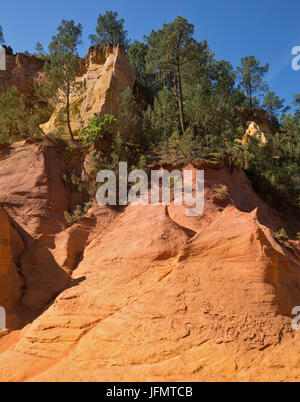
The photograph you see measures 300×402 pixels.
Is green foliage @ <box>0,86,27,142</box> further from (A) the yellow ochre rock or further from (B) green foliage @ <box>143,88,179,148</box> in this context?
(A) the yellow ochre rock

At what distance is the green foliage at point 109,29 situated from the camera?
32844 mm

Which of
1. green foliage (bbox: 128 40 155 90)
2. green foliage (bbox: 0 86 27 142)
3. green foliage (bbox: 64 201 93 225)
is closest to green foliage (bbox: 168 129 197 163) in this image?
green foliage (bbox: 64 201 93 225)

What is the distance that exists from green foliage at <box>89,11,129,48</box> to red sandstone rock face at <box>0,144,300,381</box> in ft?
95.6

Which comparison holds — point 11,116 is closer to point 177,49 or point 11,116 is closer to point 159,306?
point 177,49

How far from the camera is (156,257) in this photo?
29.5 ft

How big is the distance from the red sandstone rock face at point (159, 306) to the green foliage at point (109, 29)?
2913cm

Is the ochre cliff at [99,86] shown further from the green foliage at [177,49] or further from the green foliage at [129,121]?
the green foliage at [177,49]

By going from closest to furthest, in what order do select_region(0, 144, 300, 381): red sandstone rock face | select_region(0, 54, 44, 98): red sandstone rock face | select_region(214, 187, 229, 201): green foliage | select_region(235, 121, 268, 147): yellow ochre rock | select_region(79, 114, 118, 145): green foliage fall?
select_region(0, 144, 300, 381): red sandstone rock face
select_region(214, 187, 229, 201): green foliage
select_region(79, 114, 118, 145): green foliage
select_region(235, 121, 268, 147): yellow ochre rock
select_region(0, 54, 44, 98): red sandstone rock face

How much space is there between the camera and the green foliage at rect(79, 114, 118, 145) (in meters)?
15.4

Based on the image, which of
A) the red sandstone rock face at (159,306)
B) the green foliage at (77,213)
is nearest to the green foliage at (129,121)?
the green foliage at (77,213)

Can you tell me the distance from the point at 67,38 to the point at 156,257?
18.0 m

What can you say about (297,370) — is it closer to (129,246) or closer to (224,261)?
(224,261)

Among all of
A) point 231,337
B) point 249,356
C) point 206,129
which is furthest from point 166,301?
point 206,129

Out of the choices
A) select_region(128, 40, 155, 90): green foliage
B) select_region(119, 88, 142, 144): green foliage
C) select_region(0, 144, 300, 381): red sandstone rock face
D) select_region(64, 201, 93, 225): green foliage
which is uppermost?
select_region(128, 40, 155, 90): green foliage
